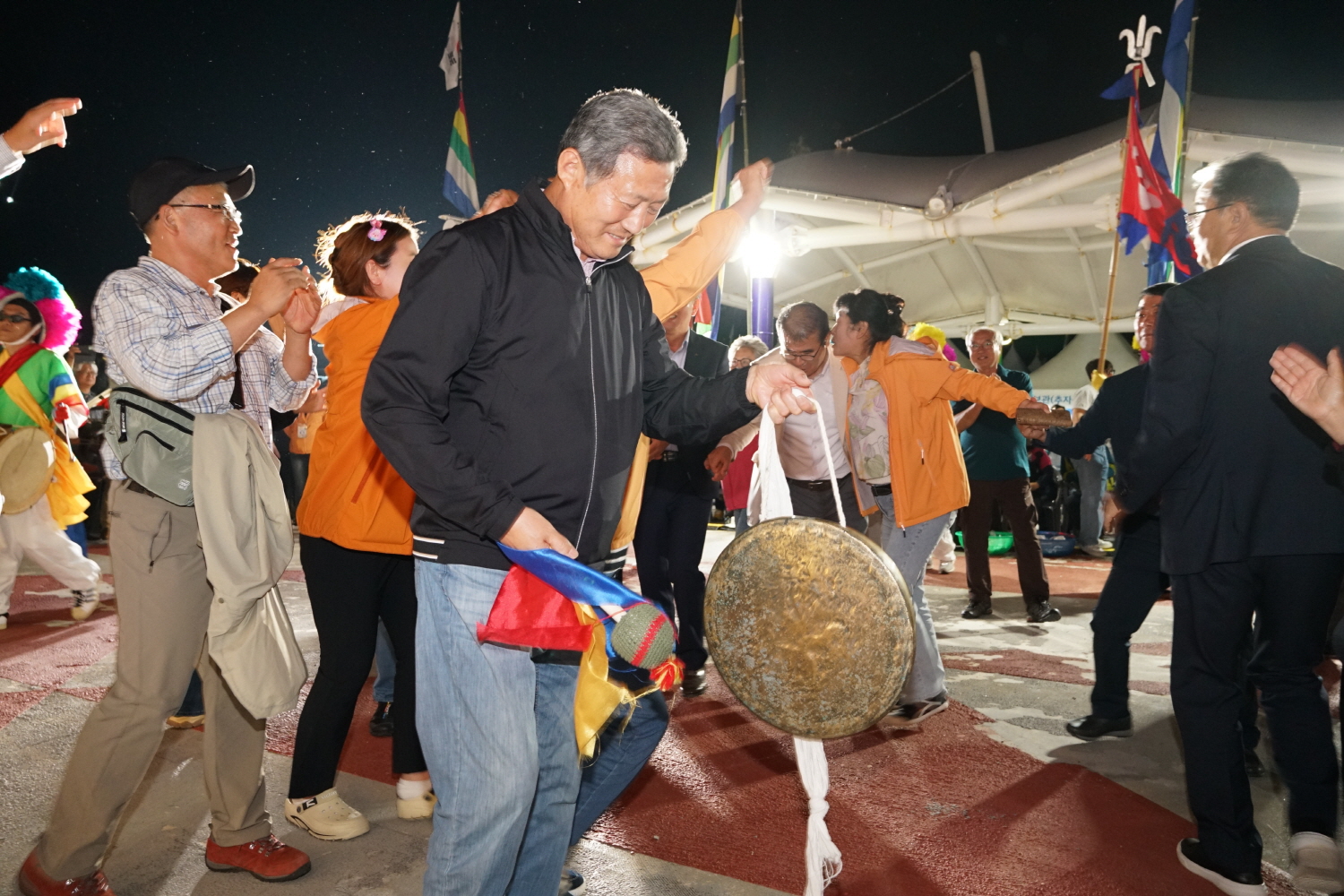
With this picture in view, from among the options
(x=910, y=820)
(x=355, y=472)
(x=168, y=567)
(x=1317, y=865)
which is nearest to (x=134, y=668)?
(x=168, y=567)

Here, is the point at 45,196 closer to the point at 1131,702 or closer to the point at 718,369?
the point at 718,369

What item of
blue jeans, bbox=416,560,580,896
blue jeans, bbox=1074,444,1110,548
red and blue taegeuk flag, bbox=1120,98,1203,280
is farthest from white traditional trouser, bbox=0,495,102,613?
blue jeans, bbox=1074,444,1110,548

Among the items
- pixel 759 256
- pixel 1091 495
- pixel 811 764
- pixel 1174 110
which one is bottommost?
pixel 1091 495

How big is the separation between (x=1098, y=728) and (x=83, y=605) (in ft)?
23.5

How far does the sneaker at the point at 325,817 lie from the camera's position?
313cm

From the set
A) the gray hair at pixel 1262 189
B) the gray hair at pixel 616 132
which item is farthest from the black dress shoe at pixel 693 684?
the gray hair at pixel 616 132

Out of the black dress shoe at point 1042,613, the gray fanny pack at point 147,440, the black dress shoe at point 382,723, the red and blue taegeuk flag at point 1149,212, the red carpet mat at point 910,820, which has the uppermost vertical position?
the red and blue taegeuk flag at point 1149,212

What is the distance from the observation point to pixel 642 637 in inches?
73.5

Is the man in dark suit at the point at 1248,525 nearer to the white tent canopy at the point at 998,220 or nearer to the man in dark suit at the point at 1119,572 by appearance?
the man in dark suit at the point at 1119,572

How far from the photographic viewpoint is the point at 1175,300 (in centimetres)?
300

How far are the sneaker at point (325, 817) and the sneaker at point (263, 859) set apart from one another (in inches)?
8.0

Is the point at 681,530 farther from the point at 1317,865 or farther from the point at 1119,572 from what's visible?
the point at 1317,865

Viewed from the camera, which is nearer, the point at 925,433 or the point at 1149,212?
the point at 925,433

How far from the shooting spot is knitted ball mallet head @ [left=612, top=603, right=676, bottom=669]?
1.87 m
